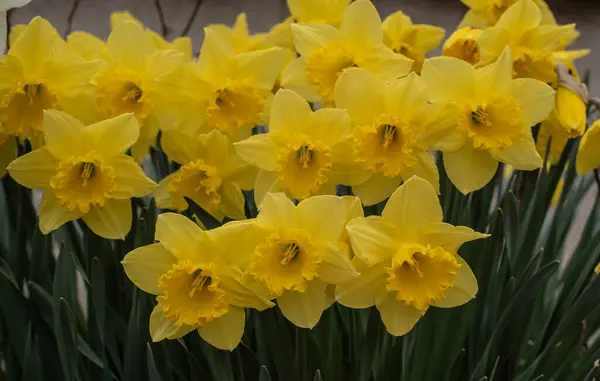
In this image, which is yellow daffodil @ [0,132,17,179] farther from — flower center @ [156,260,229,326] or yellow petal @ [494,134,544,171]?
yellow petal @ [494,134,544,171]

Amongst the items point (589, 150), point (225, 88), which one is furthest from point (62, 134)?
point (589, 150)

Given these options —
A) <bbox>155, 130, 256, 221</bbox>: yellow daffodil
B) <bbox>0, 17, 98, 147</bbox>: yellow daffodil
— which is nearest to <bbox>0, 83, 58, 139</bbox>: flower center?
<bbox>0, 17, 98, 147</bbox>: yellow daffodil

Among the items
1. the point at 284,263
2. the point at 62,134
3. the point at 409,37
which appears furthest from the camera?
the point at 409,37

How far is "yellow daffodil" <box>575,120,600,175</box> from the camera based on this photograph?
1.81ft

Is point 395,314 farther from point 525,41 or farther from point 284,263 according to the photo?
point 525,41

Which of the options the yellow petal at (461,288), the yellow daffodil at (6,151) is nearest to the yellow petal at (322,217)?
the yellow petal at (461,288)

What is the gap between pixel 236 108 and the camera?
0.59m

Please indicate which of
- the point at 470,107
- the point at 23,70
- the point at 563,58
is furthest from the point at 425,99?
the point at 23,70

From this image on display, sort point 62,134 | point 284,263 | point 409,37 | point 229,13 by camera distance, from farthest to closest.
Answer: point 229,13
point 409,37
point 62,134
point 284,263

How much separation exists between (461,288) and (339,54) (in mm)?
234

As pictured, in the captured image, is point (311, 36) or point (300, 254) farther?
point (311, 36)

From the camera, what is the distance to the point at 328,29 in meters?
0.57

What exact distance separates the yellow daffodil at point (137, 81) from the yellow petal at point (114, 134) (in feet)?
0.15

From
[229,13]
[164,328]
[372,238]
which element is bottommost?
[229,13]
